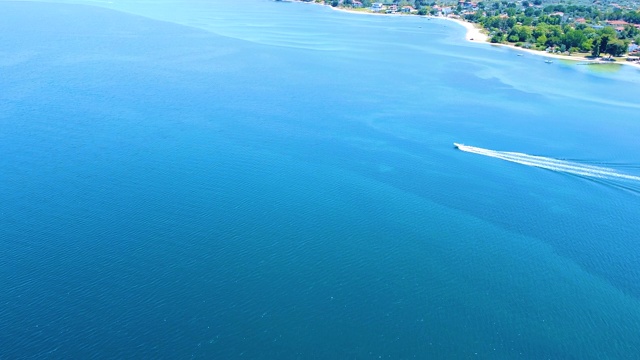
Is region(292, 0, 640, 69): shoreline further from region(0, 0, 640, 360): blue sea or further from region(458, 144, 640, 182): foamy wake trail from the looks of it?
region(458, 144, 640, 182): foamy wake trail

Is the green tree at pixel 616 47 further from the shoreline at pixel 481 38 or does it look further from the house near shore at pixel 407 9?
the house near shore at pixel 407 9

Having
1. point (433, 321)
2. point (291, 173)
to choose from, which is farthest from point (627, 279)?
point (291, 173)

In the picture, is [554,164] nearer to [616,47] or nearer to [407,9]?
[616,47]

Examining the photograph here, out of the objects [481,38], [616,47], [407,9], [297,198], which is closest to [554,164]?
[297,198]

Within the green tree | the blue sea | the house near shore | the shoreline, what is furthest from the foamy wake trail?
the house near shore

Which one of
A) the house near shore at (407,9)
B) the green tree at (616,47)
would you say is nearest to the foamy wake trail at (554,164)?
the green tree at (616,47)

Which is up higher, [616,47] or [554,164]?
[616,47]

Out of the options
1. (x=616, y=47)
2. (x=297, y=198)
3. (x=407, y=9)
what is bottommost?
(x=297, y=198)
